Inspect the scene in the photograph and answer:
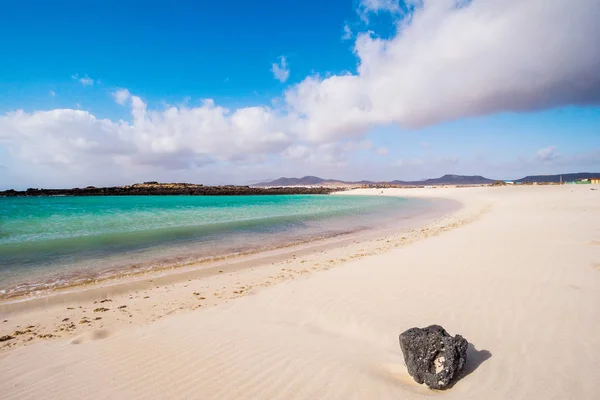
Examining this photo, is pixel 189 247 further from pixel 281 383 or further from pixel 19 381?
pixel 281 383

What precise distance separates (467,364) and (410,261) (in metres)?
6.47

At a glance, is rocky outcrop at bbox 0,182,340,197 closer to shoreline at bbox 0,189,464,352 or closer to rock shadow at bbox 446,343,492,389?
shoreline at bbox 0,189,464,352

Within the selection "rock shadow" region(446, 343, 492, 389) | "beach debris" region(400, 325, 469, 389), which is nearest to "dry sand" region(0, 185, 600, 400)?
"rock shadow" region(446, 343, 492, 389)

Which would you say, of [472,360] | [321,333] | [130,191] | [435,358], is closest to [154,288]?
[321,333]

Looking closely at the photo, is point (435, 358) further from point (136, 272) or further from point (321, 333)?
point (136, 272)

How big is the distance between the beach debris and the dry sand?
15 centimetres

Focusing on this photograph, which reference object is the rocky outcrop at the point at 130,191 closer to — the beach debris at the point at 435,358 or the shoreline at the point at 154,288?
the shoreline at the point at 154,288

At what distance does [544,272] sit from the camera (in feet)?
26.4

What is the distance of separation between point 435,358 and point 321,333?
230 centimetres

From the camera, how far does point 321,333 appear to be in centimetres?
551

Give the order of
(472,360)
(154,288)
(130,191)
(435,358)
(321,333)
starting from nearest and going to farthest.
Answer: (435,358) → (472,360) → (321,333) → (154,288) → (130,191)

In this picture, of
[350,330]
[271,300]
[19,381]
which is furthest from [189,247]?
[350,330]

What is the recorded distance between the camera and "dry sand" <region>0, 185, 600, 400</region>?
12.6ft

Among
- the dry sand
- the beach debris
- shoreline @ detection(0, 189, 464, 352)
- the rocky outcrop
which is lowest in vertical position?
shoreline @ detection(0, 189, 464, 352)
